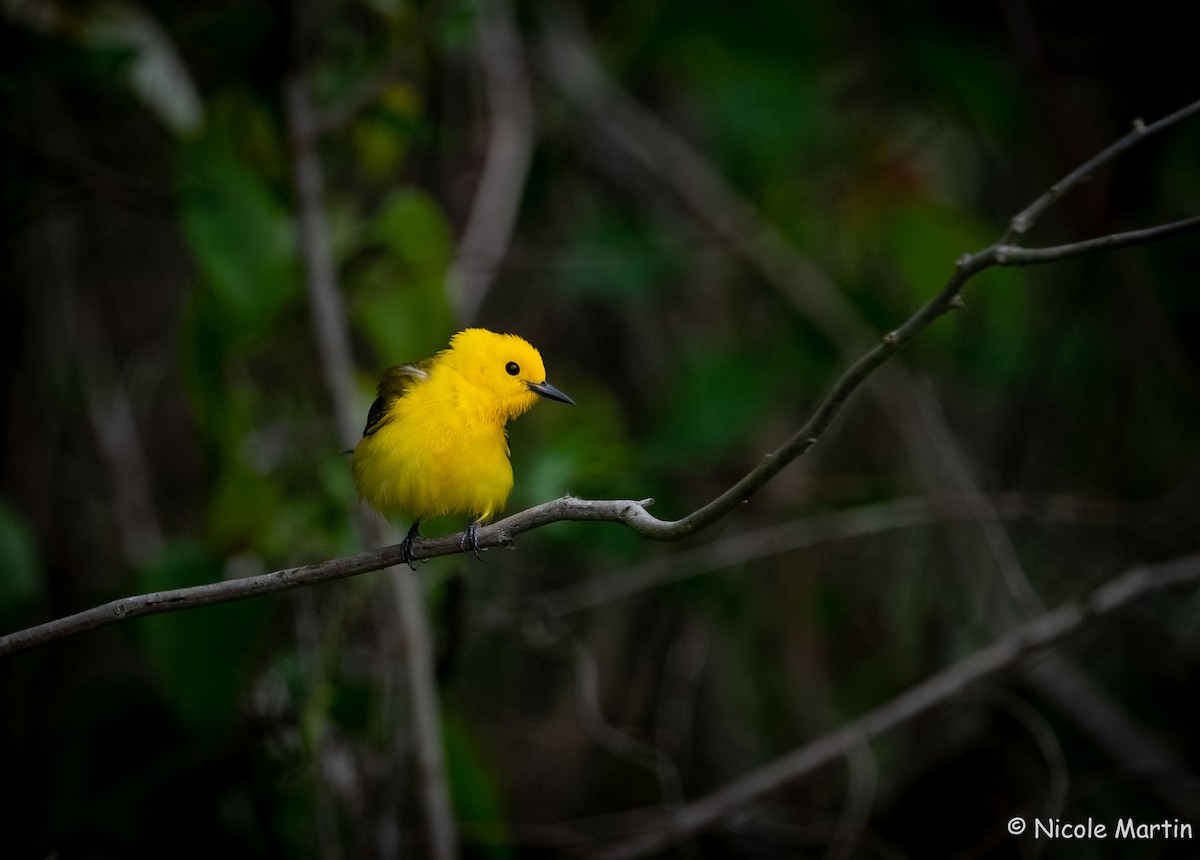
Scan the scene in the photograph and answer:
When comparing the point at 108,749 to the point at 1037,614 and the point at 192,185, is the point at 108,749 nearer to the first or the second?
the point at 192,185

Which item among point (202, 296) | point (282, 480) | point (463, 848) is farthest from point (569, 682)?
point (202, 296)

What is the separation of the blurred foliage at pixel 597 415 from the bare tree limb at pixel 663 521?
122 centimetres

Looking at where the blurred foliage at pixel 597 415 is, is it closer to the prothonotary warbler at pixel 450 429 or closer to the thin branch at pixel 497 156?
the thin branch at pixel 497 156

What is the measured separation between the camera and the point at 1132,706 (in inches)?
168

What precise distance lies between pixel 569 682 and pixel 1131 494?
2.74 m

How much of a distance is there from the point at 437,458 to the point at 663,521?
977 millimetres

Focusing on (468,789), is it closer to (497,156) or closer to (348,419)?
(348,419)

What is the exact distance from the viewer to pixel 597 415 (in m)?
4.14

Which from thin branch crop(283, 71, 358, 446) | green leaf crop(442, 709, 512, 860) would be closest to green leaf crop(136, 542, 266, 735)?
thin branch crop(283, 71, 358, 446)

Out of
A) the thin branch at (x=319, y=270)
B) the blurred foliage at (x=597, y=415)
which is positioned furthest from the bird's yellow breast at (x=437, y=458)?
the thin branch at (x=319, y=270)

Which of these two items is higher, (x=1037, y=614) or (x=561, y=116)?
(x=561, y=116)

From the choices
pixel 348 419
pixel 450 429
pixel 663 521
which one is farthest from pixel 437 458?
pixel 663 521

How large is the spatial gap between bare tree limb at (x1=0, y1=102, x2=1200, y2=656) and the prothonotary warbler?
35cm

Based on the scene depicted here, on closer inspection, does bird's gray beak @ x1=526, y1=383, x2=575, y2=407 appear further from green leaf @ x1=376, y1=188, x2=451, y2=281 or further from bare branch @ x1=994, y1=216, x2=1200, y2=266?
bare branch @ x1=994, y1=216, x2=1200, y2=266
